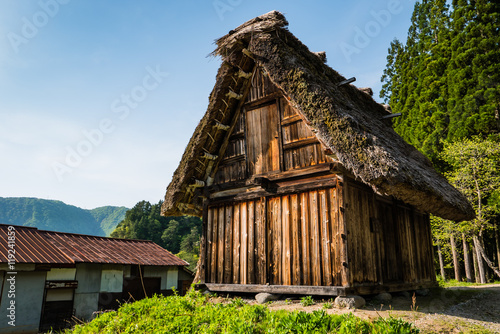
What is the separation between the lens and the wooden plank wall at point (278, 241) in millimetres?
6719

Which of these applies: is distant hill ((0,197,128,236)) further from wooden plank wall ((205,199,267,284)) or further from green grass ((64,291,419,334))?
green grass ((64,291,419,334))

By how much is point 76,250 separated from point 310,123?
14.7m

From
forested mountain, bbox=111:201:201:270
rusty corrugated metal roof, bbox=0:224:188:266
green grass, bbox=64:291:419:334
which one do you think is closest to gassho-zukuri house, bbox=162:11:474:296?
green grass, bbox=64:291:419:334

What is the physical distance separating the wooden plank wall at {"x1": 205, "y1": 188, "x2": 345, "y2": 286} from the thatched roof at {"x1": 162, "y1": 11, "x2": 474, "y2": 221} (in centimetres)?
116

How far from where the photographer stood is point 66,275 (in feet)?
49.5

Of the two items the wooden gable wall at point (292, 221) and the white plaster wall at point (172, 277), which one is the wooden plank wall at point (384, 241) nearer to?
the wooden gable wall at point (292, 221)

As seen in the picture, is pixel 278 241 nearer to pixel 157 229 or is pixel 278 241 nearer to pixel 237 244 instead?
pixel 237 244

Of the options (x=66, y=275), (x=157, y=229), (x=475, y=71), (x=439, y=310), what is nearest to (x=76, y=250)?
(x=66, y=275)

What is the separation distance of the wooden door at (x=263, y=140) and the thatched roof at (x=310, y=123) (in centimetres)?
66

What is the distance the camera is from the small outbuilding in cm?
1298

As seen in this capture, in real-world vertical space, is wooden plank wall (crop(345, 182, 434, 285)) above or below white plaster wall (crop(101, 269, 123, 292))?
above

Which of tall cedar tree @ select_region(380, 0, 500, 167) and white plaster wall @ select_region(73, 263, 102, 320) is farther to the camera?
tall cedar tree @ select_region(380, 0, 500, 167)

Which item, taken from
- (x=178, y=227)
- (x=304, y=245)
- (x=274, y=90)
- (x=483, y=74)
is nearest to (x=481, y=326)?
(x=304, y=245)

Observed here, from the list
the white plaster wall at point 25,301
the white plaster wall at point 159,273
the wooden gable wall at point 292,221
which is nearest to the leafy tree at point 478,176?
the wooden gable wall at point 292,221
